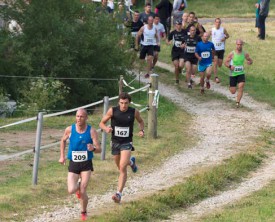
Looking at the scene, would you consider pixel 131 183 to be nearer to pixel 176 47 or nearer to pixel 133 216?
pixel 133 216

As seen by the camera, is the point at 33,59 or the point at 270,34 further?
the point at 270,34

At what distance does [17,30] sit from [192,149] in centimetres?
913

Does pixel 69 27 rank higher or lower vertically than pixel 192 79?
higher

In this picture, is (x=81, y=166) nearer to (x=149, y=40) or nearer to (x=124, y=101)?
(x=124, y=101)

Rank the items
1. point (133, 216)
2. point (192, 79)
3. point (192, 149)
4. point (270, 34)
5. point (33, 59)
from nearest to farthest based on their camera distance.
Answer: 1. point (133, 216)
2. point (192, 149)
3. point (33, 59)
4. point (192, 79)
5. point (270, 34)

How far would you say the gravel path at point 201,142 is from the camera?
596 inches

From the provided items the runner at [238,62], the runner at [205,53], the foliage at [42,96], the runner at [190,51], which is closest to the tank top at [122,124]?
the foliage at [42,96]

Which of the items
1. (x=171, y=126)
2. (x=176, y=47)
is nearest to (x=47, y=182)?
(x=171, y=126)

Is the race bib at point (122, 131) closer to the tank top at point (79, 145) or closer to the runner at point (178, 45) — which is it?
the tank top at point (79, 145)

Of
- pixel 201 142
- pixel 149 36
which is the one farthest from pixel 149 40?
pixel 201 142

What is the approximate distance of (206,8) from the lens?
5334 cm

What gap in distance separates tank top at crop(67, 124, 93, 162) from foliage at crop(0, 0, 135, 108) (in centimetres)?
1304

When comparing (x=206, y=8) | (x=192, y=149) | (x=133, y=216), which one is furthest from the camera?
(x=206, y=8)

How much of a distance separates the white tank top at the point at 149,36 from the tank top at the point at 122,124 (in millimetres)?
14375
